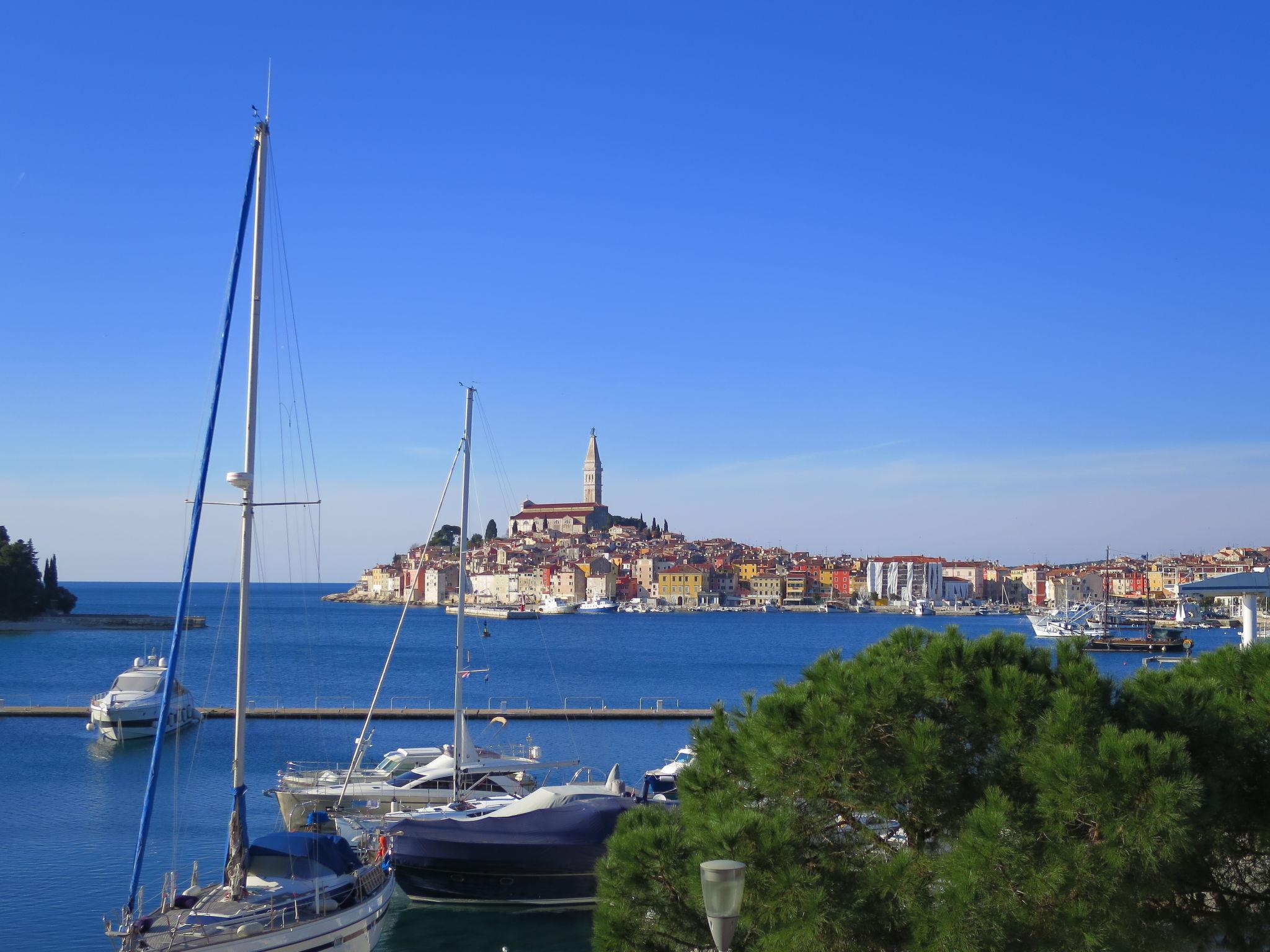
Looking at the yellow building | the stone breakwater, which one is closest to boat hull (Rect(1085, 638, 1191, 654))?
the stone breakwater

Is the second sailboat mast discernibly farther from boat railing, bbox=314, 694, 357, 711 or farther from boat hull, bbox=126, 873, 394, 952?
boat railing, bbox=314, 694, 357, 711

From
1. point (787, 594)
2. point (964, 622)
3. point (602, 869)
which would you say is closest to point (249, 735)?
point (602, 869)

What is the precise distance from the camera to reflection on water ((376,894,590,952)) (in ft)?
37.1

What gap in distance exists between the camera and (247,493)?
935 cm

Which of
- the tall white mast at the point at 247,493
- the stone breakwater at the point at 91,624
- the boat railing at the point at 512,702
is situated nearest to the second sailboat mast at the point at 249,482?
the tall white mast at the point at 247,493

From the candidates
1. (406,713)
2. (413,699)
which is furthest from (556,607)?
(406,713)

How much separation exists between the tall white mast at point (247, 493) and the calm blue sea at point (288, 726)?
9.96ft

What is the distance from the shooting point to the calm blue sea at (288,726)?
12.1 meters

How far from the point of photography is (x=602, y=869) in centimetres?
577

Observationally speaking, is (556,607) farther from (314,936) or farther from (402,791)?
(314,936)

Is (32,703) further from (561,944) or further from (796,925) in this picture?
(796,925)

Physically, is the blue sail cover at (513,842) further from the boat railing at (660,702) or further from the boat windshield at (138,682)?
the boat railing at (660,702)

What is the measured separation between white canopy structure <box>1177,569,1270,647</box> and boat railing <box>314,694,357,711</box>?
23.8 m

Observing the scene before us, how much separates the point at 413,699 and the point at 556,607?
75.5 meters
